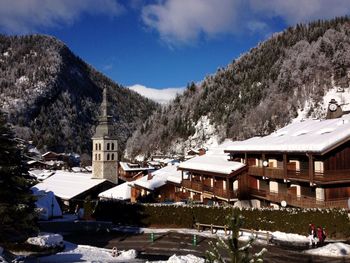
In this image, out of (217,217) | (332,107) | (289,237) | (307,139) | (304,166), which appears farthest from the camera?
(332,107)

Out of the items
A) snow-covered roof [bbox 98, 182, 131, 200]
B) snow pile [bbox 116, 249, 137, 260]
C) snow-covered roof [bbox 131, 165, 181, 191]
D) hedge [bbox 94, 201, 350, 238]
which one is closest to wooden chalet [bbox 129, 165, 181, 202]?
snow-covered roof [bbox 131, 165, 181, 191]

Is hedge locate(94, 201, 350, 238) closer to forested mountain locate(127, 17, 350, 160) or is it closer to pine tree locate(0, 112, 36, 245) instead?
pine tree locate(0, 112, 36, 245)

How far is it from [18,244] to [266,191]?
21.4 m

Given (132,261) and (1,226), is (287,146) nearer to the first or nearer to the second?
(132,261)

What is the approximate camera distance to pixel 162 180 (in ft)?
190

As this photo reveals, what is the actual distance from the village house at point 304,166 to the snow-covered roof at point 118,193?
23.9m

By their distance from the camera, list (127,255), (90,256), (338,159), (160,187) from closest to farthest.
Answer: (127,255) < (90,256) < (338,159) < (160,187)

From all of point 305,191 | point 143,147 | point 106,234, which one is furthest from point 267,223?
point 143,147

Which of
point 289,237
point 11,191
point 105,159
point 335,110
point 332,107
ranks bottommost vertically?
point 289,237

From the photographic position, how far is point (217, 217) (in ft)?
121

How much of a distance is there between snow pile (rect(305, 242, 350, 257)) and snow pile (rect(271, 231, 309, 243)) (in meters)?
3.67

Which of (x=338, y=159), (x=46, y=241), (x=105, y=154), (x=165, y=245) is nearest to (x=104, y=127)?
(x=105, y=154)

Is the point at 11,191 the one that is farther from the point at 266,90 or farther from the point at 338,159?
the point at 266,90

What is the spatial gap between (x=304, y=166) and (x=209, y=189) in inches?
481
